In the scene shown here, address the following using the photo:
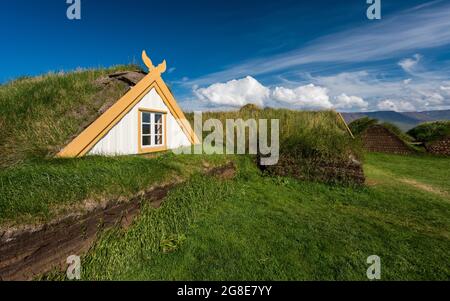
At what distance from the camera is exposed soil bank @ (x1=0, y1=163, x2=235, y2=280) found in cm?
281

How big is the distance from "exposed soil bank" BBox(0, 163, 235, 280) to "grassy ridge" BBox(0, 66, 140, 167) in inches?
93.2

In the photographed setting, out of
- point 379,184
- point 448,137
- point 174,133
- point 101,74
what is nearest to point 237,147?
point 174,133

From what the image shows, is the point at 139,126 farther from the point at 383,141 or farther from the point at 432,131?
the point at 432,131

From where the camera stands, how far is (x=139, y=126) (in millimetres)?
7438

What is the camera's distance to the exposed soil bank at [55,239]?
9.23ft

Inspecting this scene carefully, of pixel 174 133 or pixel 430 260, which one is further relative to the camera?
pixel 174 133

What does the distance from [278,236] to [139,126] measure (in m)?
5.13

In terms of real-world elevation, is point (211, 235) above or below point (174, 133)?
below

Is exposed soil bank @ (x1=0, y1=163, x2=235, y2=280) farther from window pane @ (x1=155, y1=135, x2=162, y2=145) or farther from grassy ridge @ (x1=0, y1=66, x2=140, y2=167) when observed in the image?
window pane @ (x1=155, y1=135, x2=162, y2=145)

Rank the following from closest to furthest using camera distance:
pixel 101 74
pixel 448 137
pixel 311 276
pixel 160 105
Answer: pixel 311 276 < pixel 160 105 < pixel 101 74 < pixel 448 137

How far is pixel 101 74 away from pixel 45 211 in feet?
27.0

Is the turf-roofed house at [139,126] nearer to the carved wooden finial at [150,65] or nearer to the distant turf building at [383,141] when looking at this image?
the carved wooden finial at [150,65]

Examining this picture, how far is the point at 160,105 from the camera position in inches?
333

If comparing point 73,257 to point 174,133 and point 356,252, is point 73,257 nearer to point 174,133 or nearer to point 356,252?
point 356,252
